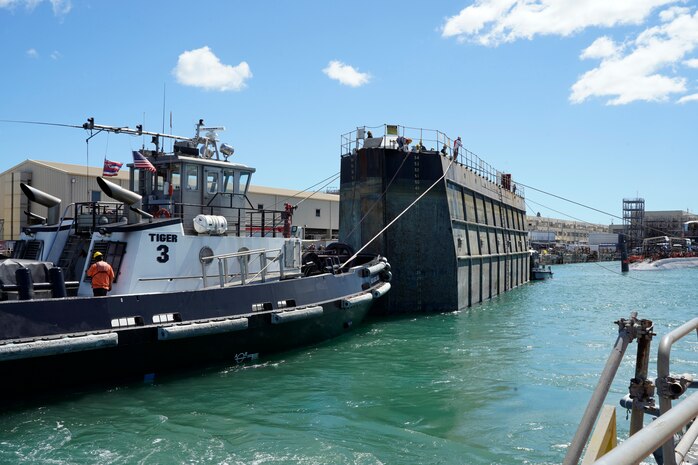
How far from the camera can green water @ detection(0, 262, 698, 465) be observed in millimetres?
6492

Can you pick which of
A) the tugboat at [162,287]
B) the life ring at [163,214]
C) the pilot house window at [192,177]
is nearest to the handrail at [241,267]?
the tugboat at [162,287]

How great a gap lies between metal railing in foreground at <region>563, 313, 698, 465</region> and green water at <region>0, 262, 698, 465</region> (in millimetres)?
3451

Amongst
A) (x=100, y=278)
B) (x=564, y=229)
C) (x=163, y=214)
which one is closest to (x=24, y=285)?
(x=100, y=278)

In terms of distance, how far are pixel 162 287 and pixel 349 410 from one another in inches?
173

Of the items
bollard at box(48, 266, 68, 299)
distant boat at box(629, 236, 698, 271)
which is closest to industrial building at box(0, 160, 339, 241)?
bollard at box(48, 266, 68, 299)

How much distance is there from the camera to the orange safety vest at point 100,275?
29.8ft

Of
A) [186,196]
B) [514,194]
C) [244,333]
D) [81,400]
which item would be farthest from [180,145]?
[514,194]

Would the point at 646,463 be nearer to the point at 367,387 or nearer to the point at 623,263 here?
the point at 367,387

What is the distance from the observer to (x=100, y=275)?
912 centimetres

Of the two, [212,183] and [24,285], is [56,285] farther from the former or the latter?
[212,183]

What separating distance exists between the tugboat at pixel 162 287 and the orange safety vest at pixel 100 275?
0.33m

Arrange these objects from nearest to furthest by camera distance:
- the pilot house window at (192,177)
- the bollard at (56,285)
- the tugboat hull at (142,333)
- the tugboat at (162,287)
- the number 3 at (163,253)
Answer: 1. the tugboat hull at (142,333)
2. the tugboat at (162,287)
3. the bollard at (56,285)
4. the number 3 at (163,253)
5. the pilot house window at (192,177)

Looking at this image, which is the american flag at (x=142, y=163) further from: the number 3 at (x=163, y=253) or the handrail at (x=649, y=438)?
the handrail at (x=649, y=438)

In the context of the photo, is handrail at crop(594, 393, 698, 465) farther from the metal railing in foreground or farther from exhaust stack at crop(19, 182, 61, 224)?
exhaust stack at crop(19, 182, 61, 224)
